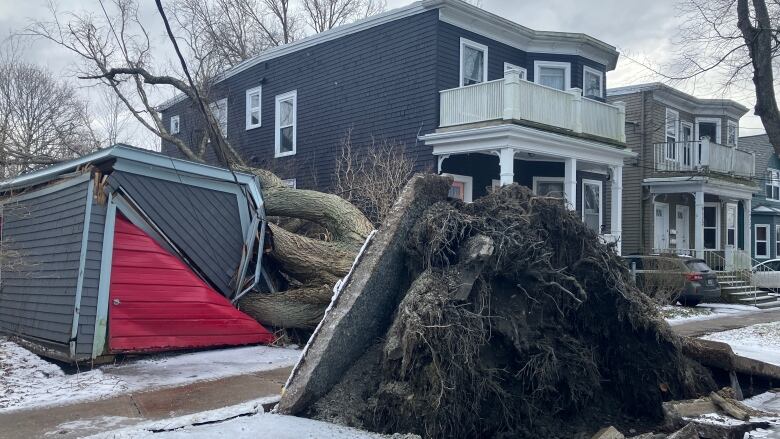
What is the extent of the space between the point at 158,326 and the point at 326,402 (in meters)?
3.69

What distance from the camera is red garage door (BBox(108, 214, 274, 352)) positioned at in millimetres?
7547

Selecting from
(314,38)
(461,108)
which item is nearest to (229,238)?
(461,108)

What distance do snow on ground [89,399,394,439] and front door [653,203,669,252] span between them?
67.7 ft

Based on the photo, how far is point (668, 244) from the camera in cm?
2381

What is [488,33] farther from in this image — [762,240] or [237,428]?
[762,240]

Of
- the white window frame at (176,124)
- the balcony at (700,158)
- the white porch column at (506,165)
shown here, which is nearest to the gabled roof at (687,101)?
the balcony at (700,158)

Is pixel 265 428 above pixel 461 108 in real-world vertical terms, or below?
below

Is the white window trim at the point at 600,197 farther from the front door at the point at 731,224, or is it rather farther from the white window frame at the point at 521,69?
the front door at the point at 731,224

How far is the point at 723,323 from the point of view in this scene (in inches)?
522

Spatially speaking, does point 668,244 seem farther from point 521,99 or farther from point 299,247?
point 299,247

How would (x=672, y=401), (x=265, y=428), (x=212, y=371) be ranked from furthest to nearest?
1. (x=212, y=371)
2. (x=672, y=401)
3. (x=265, y=428)

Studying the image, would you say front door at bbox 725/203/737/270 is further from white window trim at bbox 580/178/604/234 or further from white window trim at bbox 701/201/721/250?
white window trim at bbox 580/178/604/234

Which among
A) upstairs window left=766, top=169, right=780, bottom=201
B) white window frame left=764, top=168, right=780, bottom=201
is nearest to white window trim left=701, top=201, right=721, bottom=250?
white window frame left=764, top=168, right=780, bottom=201

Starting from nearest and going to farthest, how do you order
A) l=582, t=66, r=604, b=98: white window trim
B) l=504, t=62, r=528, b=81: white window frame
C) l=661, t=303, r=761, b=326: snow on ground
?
l=661, t=303, r=761, b=326: snow on ground → l=504, t=62, r=528, b=81: white window frame → l=582, t=66, r=604, b=98: white window trim
